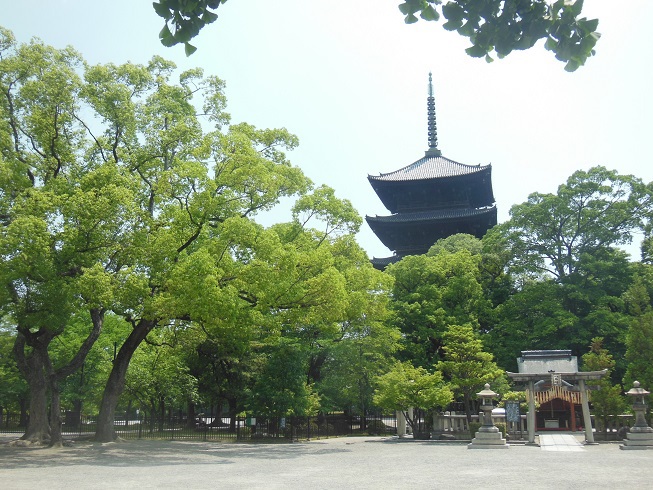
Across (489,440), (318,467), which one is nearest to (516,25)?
(318,467)

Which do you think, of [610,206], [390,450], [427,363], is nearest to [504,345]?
[427,363]

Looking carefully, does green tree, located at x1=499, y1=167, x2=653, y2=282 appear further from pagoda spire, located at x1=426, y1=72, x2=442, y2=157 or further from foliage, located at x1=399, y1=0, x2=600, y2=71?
foliage, located at x1=399, y1=0, x2=600, y2=71

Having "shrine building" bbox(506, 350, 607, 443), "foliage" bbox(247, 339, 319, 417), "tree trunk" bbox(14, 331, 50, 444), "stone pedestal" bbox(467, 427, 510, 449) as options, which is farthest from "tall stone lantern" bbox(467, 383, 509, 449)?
"tree trunk" bbox(14, 331, 50, 444)

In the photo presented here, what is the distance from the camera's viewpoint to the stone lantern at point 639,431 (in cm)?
1708

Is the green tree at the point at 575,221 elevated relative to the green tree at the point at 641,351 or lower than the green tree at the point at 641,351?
elevated

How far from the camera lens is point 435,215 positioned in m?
39.9

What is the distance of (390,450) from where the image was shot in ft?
57.7

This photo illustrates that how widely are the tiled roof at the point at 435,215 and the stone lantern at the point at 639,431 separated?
21814mm

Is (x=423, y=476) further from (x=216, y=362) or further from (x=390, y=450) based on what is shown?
(x=216, y=362)

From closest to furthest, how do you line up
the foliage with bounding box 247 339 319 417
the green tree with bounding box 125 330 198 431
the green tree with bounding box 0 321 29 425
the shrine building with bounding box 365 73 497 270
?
the foliage with bounding box 247 339 319 417, the green tree with bounding box 125 330 198 431, the green tree with bounding box 0 321 29 425, the shrine building with bounding box 365 73 497 270

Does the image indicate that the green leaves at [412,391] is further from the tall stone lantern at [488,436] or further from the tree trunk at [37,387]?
the tree trunk at [37,387]

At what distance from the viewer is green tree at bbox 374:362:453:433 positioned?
2130 cm

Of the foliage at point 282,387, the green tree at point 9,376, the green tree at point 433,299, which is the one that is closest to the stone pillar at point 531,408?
the green tree at point 433,299

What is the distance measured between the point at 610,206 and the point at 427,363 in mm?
11893
